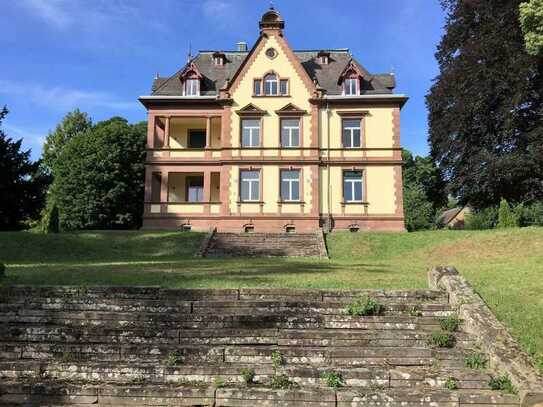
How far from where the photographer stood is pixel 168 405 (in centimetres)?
770

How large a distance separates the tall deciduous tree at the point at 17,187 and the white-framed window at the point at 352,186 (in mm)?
18723

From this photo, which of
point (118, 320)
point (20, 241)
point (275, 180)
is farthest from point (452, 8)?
point (118, 320)

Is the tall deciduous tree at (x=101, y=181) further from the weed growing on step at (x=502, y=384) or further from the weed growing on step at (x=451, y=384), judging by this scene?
the weed growing on step at (x=502, y=384)

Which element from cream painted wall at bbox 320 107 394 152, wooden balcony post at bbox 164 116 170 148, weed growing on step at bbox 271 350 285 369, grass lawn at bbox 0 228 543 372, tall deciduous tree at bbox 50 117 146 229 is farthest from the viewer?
tall deciduous tree at bbox 50 117 146 229

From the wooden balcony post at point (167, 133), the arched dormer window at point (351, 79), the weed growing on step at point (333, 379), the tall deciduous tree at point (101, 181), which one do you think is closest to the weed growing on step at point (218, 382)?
the weed growing on step at point (333, 379)

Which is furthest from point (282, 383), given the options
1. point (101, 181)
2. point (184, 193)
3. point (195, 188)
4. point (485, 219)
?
point (101, 181)

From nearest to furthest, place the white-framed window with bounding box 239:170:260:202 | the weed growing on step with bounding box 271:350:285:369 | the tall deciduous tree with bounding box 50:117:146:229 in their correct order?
the weed growing on step with bounding box 271:350:285:369, the white-framed window with bounding box 239:170:260:202, the tall deciduous tree with bounding box 50:117:146:229

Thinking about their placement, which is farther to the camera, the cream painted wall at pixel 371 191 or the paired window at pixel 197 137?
the paired window at pixel 197 137

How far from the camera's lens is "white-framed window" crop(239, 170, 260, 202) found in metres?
33.2

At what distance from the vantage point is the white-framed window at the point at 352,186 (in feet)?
109

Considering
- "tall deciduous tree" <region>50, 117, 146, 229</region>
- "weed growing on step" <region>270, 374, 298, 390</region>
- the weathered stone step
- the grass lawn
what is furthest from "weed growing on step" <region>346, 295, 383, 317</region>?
"tall deciduous tree" <region>50, 117, 146, 229</region>

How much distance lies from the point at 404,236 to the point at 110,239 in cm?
1577

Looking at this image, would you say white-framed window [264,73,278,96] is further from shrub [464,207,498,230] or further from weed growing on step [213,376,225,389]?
weed growing on step [213,376,225,389]

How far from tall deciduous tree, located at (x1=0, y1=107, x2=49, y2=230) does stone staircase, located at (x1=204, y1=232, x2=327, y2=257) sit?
11967 mm
